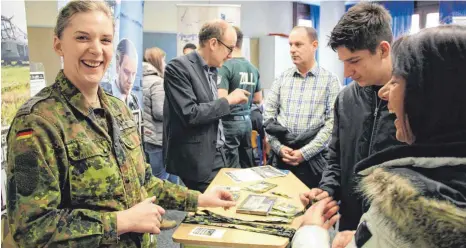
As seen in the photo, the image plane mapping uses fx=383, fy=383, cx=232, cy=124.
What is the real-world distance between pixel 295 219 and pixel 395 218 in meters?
0.93

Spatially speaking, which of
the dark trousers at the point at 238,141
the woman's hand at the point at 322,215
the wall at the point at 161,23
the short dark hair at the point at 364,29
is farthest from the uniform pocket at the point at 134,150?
the wall at the point at 161,23

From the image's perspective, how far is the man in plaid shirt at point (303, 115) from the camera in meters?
2.57

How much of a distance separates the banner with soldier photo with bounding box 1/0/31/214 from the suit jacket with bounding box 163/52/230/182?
78 centimetres

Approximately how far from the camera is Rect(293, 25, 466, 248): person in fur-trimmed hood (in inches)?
27.1

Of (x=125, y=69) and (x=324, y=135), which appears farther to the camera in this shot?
(x=125, y=69)

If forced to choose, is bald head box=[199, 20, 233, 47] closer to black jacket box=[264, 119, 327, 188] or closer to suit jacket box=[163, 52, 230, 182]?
suit jacket box=[163, 52, 230, 182]

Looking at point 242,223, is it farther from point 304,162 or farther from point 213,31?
point 213,31

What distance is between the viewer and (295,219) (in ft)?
5.36

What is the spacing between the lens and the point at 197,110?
2260 millimetres

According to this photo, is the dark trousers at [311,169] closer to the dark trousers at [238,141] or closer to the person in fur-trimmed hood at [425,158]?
the dark trousers at [238,141]

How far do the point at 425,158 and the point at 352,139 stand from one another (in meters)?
0.85

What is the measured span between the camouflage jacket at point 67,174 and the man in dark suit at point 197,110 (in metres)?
1.06

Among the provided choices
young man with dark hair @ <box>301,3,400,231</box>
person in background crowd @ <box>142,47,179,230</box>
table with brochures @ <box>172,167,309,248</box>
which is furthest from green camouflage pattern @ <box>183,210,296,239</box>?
person in background crowd @ <box>142,47,179,230</box>

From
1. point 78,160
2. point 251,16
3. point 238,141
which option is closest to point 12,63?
point 78,160
